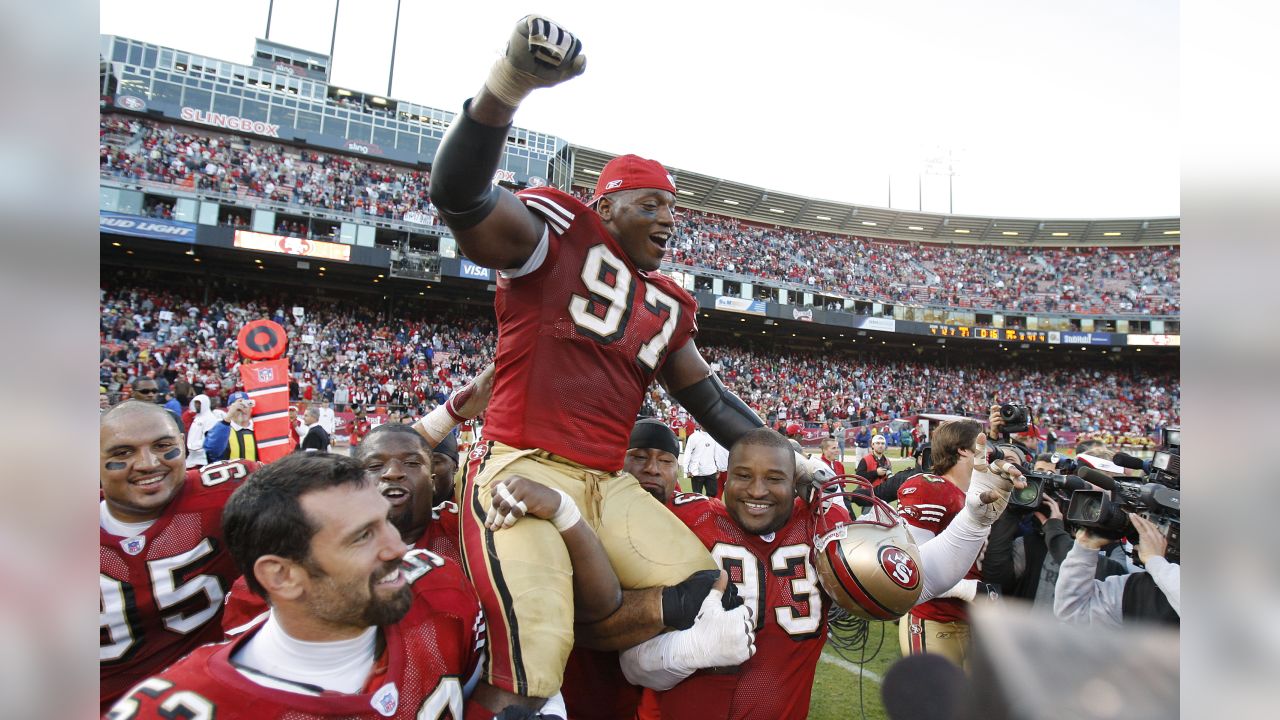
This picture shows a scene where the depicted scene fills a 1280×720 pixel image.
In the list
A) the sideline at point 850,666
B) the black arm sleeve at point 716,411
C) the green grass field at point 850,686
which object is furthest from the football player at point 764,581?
the sideline at point 850,666

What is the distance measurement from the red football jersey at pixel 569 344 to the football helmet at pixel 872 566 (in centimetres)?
82

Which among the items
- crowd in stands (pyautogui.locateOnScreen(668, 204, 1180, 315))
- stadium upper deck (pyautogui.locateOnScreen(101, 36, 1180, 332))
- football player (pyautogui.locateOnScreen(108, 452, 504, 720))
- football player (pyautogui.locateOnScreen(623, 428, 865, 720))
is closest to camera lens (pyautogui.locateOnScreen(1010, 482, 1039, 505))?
football player (pyautogui.locateOnScreen(623, 428, 865, 720))

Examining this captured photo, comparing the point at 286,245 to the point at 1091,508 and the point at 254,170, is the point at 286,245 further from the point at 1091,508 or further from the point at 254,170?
the point at 1091,508

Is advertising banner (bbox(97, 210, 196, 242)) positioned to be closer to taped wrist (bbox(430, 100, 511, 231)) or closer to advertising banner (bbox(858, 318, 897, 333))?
taped wrist (bbox(430, 100, 511, 231))

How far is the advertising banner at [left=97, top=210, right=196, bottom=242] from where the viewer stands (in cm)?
2228

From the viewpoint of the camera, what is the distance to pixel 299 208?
26.8 m

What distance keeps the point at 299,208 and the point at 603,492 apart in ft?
93.5

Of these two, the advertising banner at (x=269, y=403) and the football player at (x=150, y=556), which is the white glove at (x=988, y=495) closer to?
the football player at (x=150, y=556)

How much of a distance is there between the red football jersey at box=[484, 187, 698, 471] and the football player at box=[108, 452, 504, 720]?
0.55 metres
